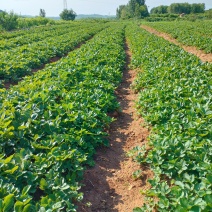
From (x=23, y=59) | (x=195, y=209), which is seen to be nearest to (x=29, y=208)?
(x=195, y=209)

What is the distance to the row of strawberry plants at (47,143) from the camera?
9.45 ft

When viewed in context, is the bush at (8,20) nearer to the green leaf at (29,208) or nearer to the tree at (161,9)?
the green leaf at (29,208)

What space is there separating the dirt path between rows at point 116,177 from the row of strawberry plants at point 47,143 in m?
0.21

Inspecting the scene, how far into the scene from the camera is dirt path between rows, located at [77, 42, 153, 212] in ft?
11.4

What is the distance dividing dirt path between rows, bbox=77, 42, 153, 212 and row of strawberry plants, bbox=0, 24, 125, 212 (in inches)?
8.4

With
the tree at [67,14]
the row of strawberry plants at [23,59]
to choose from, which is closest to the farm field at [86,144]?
the row of strawberry plants at [23,59]

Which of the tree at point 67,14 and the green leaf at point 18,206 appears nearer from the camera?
the green leaf at point 18,206

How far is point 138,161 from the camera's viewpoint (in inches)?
163

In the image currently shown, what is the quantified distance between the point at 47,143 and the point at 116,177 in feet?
4.09

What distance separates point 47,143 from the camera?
12.4 feet

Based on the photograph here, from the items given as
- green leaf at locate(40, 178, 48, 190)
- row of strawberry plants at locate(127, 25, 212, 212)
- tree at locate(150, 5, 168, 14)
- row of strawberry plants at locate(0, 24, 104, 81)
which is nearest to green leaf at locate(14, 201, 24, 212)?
green leaf at locate(40, 178, 48, 190)

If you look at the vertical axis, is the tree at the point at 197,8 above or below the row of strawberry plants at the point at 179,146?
above

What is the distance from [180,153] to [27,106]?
2.79 metres

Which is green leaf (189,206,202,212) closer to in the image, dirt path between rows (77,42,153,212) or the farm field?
the farm field
